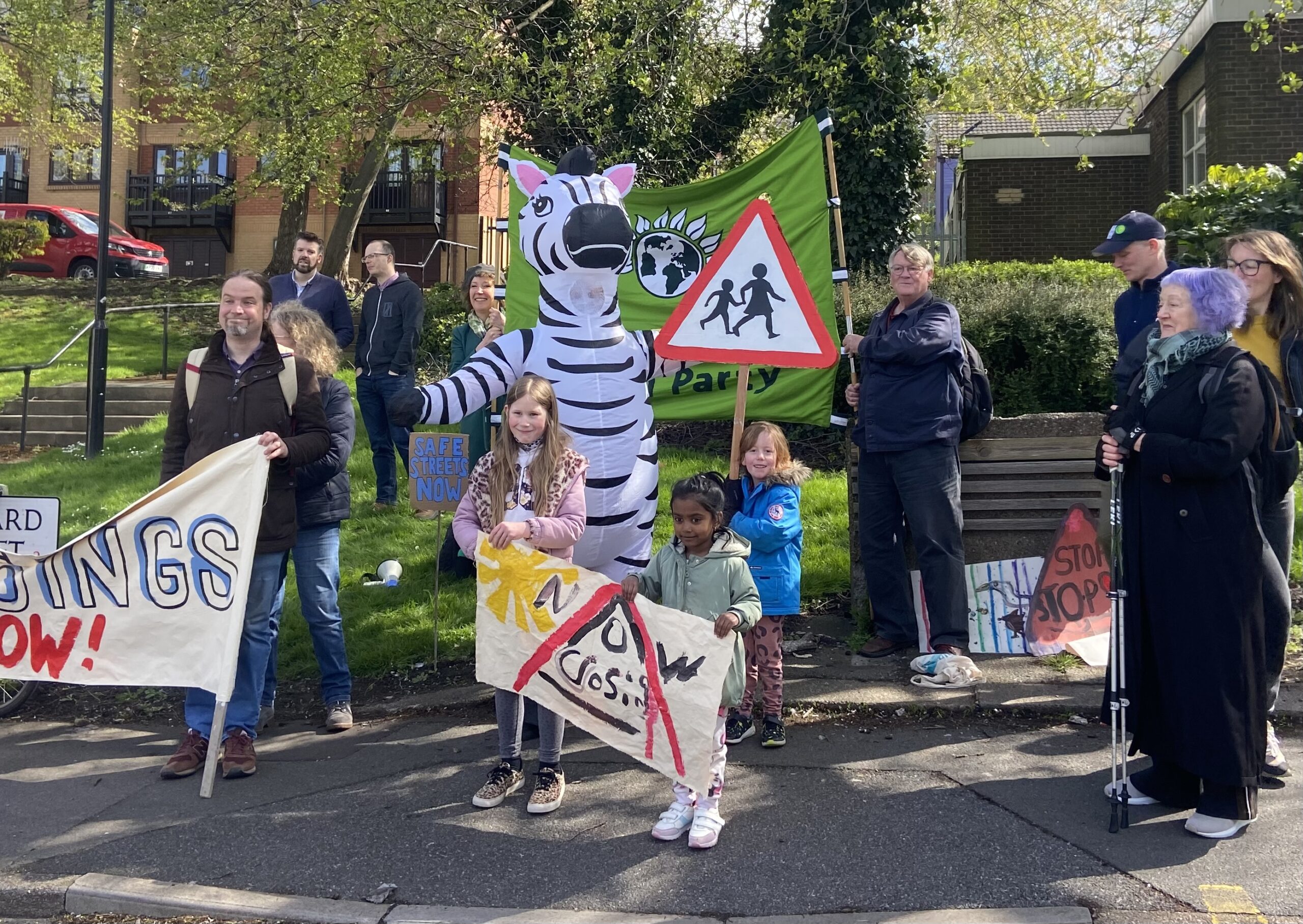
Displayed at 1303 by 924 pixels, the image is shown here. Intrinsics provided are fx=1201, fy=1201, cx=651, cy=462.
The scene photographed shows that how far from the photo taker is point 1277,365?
4.57 meters

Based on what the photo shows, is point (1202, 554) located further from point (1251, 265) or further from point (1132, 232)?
point (1132, 232)

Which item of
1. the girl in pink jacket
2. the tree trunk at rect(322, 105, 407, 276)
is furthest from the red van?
the girl in pink jacket

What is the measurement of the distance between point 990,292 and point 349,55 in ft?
24.0

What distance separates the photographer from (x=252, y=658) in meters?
5.04

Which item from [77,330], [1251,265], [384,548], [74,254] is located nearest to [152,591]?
[384,548]

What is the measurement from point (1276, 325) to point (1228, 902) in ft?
7.21

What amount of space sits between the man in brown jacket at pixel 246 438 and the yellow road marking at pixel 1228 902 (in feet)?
11.8

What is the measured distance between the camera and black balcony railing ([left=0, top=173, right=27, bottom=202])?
116ft

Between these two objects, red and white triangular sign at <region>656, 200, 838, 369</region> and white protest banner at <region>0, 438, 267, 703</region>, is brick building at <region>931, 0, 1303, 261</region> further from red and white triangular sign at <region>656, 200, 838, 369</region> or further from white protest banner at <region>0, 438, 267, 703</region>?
white protest banner at <region>0, 438, 267, 703</region>

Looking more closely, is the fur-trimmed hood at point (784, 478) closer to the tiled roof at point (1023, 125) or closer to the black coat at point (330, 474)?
the black coat at point (330, 474)

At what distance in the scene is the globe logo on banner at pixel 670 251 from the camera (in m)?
7.02

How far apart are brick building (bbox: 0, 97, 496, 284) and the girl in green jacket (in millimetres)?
25244

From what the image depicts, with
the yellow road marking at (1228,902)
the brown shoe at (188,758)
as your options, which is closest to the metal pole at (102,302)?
the brown shoe at (188,758)

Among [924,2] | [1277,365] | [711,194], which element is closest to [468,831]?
[1277,365]
